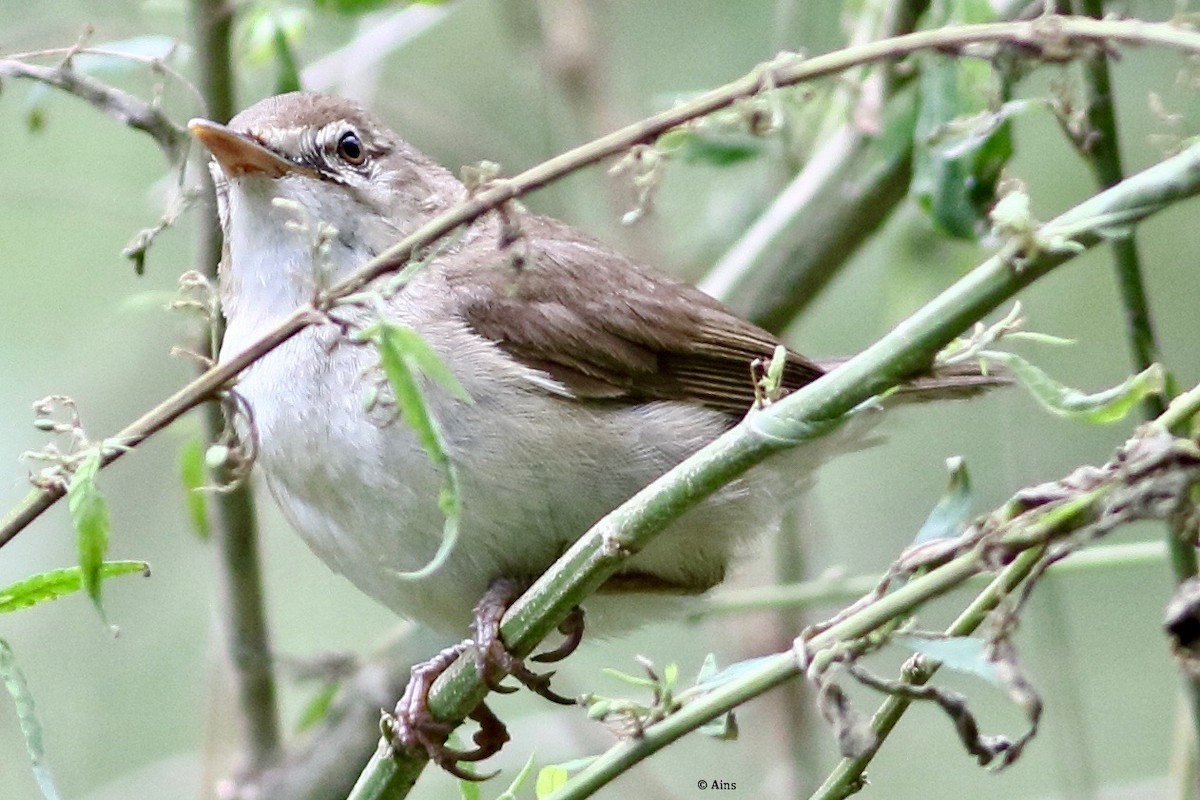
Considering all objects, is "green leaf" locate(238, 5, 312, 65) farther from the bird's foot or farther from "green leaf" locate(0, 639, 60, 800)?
"green leaf" locate(0, 639, 60, 800)

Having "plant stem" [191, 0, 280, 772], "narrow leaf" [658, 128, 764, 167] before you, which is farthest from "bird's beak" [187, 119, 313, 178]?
"narrow leaf" [658, 128, 764, 167]

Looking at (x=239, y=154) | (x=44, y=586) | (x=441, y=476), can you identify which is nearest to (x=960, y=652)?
(x=44, y=586)

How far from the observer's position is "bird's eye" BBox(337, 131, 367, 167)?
3.07 meters

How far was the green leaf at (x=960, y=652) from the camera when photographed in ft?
4.26

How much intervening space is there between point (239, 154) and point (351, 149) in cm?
40

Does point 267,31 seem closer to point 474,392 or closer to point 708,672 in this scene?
point 474,392

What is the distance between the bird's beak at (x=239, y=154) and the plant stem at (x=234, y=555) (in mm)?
239

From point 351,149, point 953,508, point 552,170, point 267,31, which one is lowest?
point 953,508

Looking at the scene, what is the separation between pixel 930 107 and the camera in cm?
268

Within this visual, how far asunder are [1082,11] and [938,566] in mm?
1301

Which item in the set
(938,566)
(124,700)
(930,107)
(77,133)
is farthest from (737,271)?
(77,133)

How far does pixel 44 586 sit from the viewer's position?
61.3 inches

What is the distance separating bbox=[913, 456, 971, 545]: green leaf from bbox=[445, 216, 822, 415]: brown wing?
1038 millimetres

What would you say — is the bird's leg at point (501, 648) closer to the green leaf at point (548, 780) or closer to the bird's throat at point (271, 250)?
the green leaf at point (548, 780)
